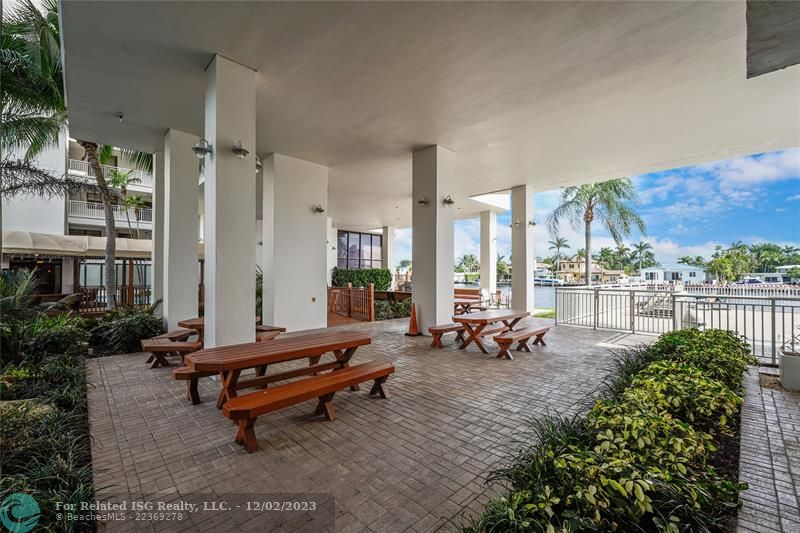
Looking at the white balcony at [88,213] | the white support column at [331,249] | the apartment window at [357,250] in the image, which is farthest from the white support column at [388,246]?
the white balcony at [88,213]

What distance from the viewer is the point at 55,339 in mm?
5699

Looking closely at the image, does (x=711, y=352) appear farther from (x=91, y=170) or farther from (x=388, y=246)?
(x=91, y=170)

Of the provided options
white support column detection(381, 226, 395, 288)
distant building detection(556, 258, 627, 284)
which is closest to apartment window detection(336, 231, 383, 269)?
white support column detection(381, 226, 395, 288)

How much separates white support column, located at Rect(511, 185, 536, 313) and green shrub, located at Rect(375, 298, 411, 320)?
349 centimetres

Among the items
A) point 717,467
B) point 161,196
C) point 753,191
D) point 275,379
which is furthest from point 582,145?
point 753,191

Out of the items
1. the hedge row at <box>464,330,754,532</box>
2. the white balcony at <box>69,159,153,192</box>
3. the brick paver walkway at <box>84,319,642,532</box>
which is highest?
the white balcony at <box>69,159,153,192</box>

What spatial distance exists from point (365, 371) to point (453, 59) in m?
4.17

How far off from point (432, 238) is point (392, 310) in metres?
4.52

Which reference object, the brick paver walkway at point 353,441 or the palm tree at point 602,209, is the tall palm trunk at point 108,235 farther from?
the palm tree at point 602,209

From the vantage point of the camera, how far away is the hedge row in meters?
1.79

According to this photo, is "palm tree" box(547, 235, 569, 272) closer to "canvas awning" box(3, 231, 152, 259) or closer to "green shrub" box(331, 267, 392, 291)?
"green shrub" box(331, 267, 392, 291)

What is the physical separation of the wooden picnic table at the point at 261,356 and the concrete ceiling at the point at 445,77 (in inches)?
144

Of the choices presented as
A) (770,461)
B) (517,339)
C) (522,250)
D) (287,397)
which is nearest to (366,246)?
(522,250)

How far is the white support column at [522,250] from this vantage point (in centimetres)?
1093
